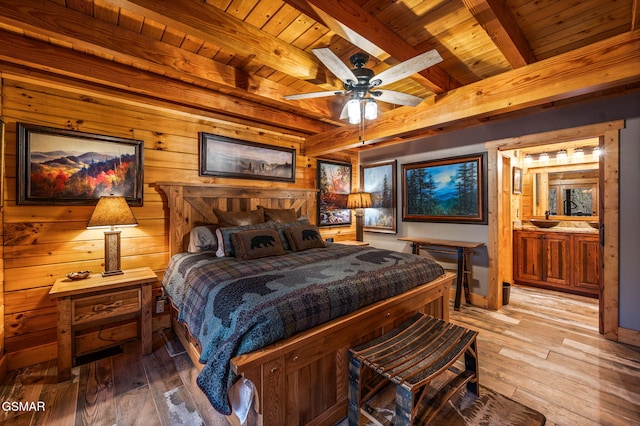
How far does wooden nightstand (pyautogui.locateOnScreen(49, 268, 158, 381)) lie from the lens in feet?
6.63

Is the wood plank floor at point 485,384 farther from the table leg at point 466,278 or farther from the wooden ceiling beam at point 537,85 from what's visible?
the wooden ceiling beam at point 537,85

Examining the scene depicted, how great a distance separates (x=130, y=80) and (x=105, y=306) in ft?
6.46

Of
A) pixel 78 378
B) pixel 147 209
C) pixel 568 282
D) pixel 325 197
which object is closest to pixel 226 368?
pixel 78 378

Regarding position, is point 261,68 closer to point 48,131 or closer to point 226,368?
point 48,131

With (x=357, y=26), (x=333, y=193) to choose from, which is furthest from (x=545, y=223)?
(x=357, y=26)

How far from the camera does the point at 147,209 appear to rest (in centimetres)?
283

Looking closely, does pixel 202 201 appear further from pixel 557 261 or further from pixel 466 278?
pixel 557 261

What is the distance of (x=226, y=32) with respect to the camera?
1.79 metres

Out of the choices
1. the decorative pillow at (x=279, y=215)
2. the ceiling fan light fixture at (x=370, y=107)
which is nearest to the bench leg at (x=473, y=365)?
the ceiling fan light fixture at (x=370, y=107)

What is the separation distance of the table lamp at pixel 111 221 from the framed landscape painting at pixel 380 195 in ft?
11.8

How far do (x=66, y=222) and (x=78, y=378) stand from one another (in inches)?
51.3

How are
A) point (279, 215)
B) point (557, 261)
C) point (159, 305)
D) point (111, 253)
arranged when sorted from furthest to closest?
1. point (557, 261)
2. point (279, 215)
3. point (159, 305)
4. point (111, 253)

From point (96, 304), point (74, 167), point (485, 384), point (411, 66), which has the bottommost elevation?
point (485, 384)

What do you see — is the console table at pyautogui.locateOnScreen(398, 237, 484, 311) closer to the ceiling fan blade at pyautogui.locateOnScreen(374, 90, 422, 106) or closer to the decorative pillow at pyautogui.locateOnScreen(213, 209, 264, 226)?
the ceiling fan blade at pyautogui.locateOnScreen(374, 90, 422, 106)
